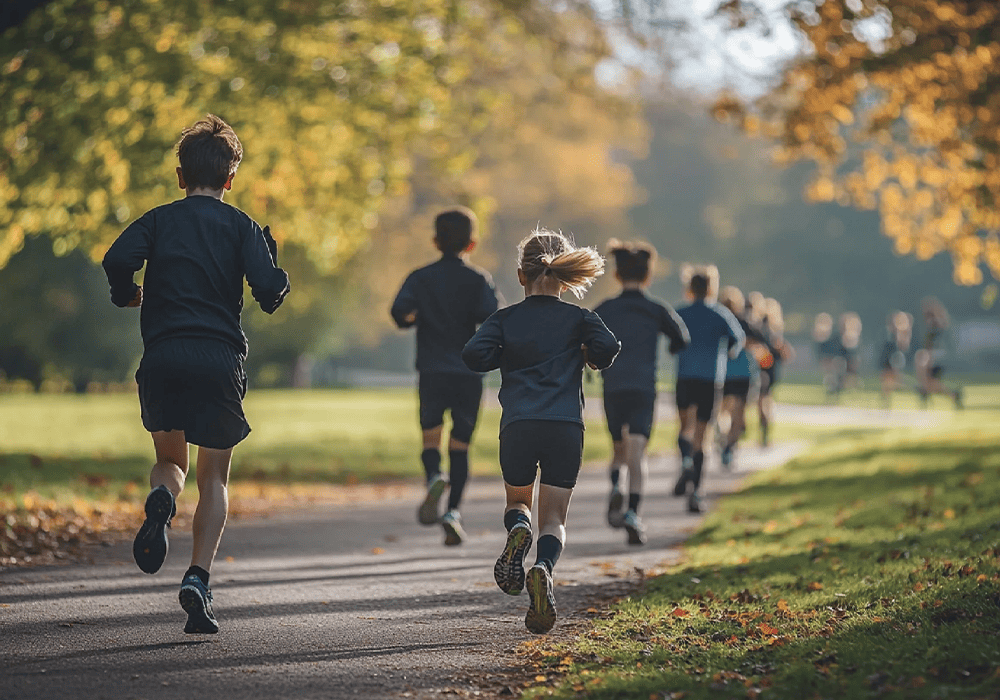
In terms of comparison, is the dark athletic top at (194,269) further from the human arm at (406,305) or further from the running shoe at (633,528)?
the running shoe at (633,528)

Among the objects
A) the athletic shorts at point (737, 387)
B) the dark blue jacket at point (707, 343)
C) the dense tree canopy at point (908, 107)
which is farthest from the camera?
the athletic shorts at point (737, 387)

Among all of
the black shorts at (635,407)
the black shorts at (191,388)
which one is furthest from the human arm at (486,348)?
the black shorts at (635,407)

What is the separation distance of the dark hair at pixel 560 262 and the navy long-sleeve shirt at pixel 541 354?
0.14 m

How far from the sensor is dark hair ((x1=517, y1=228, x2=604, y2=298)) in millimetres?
5805

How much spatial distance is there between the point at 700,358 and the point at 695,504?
1.31 m

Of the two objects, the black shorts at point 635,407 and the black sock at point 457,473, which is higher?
the black shorts at point 635,407

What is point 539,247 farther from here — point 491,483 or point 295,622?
point 491,483

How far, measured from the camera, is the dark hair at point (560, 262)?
5.80 metres

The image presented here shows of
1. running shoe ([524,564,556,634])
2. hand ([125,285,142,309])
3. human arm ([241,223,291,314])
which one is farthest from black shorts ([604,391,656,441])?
hand ([125,285,142,309])

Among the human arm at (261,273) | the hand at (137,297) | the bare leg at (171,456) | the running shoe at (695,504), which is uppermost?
the human arm at (261,273)

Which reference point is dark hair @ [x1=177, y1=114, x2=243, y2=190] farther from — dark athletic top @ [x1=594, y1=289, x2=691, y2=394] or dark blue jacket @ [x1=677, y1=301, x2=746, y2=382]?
dark blue jacket @ [x1=677, y1=301, x2=746, y2=382]

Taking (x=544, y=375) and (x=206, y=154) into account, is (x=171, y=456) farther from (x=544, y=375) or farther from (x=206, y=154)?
(x=544, y=375)

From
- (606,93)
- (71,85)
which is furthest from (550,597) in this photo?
(606,93)

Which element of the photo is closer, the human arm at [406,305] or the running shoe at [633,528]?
the human arm at [406,305]
